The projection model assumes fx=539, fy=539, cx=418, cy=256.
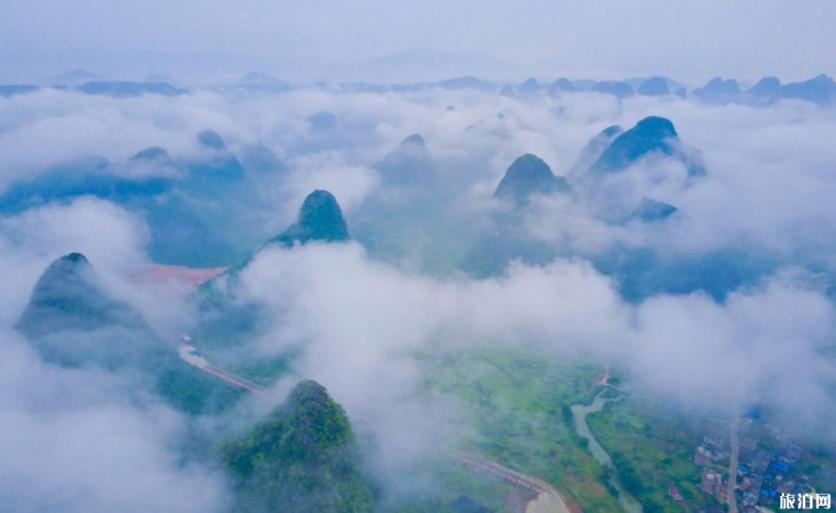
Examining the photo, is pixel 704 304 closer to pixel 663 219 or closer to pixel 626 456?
pixel 663 219

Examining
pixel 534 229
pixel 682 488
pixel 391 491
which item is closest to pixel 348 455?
pixel 391 491

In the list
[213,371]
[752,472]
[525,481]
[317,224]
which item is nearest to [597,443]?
[525,481]

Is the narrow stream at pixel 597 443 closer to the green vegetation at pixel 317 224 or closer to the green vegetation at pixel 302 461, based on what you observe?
the green vegetation at pixel 302 461

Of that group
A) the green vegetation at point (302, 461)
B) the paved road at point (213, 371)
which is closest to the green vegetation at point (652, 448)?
the green vegetation at point (302, 461)

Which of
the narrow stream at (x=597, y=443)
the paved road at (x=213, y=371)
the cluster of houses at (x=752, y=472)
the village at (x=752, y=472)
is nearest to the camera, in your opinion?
the village at (x=752, y=472)

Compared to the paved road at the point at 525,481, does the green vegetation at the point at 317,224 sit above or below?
above

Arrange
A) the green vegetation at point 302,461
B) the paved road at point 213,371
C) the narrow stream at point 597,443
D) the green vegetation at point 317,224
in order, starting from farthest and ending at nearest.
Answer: the green vegetation at point 317,224
the paved road at point 213,371
the narrow stream at point 597,443
the green vegetation at point 302,461

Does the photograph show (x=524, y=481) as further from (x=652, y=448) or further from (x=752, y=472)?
(x=752, y=472)
